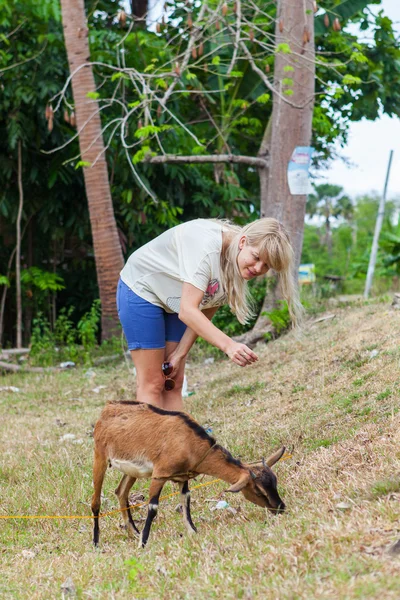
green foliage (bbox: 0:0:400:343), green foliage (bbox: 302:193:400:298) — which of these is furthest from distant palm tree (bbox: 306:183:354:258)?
green foliage (bbox: 0:0:400:343)

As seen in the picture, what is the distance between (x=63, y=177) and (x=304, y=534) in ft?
33.9

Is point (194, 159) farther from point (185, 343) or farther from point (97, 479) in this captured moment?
point (97, 479)

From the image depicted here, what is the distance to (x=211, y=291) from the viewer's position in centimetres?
488

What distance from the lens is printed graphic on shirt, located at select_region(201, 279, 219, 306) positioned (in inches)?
190

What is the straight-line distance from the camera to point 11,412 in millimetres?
8992

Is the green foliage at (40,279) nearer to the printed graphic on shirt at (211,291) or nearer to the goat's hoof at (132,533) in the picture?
the printed graphic on shirt at (211,291)

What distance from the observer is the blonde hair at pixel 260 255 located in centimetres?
468

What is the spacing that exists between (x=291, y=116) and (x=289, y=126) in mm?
148

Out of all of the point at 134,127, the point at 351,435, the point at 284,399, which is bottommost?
the point at 284,399

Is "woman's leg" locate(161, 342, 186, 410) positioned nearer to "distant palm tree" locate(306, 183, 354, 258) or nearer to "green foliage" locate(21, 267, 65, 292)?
"green foliage" locate(21, 267, 65, 292)

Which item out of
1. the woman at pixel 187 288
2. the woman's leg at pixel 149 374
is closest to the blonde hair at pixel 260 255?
the woman at pixel 187 288

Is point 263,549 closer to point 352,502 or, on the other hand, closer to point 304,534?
point 304,534

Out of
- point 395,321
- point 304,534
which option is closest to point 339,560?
point 304,534

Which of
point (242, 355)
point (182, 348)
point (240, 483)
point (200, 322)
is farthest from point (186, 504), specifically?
point (182, 348)
